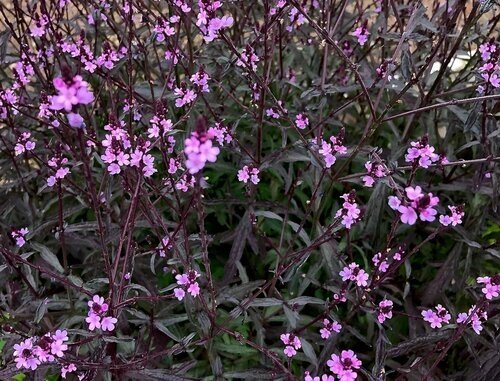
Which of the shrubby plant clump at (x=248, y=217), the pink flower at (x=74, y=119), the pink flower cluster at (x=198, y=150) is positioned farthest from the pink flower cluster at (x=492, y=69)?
the pink flower at (x=74, y=119)

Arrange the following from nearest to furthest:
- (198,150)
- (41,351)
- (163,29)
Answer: (198,150), (41,351), (163,29)

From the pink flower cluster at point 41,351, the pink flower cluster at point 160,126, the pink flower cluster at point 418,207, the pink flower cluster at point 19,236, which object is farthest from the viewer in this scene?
the pink flower cluster at point 19,236

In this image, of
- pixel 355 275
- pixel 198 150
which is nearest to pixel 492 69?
pixel 355 275

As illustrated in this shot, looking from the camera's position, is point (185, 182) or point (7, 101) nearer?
point (185, 182)

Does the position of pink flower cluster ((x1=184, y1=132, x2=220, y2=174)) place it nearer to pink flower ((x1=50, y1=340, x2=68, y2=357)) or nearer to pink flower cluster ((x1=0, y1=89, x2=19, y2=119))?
pink flower ((x1=50, y1=340, x2=68, y2=357))

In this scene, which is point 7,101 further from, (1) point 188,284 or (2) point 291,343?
(2) point 291,343

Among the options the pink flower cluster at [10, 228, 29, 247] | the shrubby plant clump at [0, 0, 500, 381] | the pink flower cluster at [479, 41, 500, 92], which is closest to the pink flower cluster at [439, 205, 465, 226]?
the shrubby plant clump at [0, 0, 500, 381]

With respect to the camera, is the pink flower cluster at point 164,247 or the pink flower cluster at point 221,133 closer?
the pink flower cluster at point 164,247

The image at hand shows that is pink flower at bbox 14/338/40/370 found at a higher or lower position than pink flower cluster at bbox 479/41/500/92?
lower

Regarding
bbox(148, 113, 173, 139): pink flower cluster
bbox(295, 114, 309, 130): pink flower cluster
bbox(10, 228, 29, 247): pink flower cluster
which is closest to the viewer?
bbox(148, 113, 173, 139): pink flower cluster

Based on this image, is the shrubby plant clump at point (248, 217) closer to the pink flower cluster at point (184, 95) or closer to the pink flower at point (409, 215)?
the pink flower cluster at point (184, 95)
